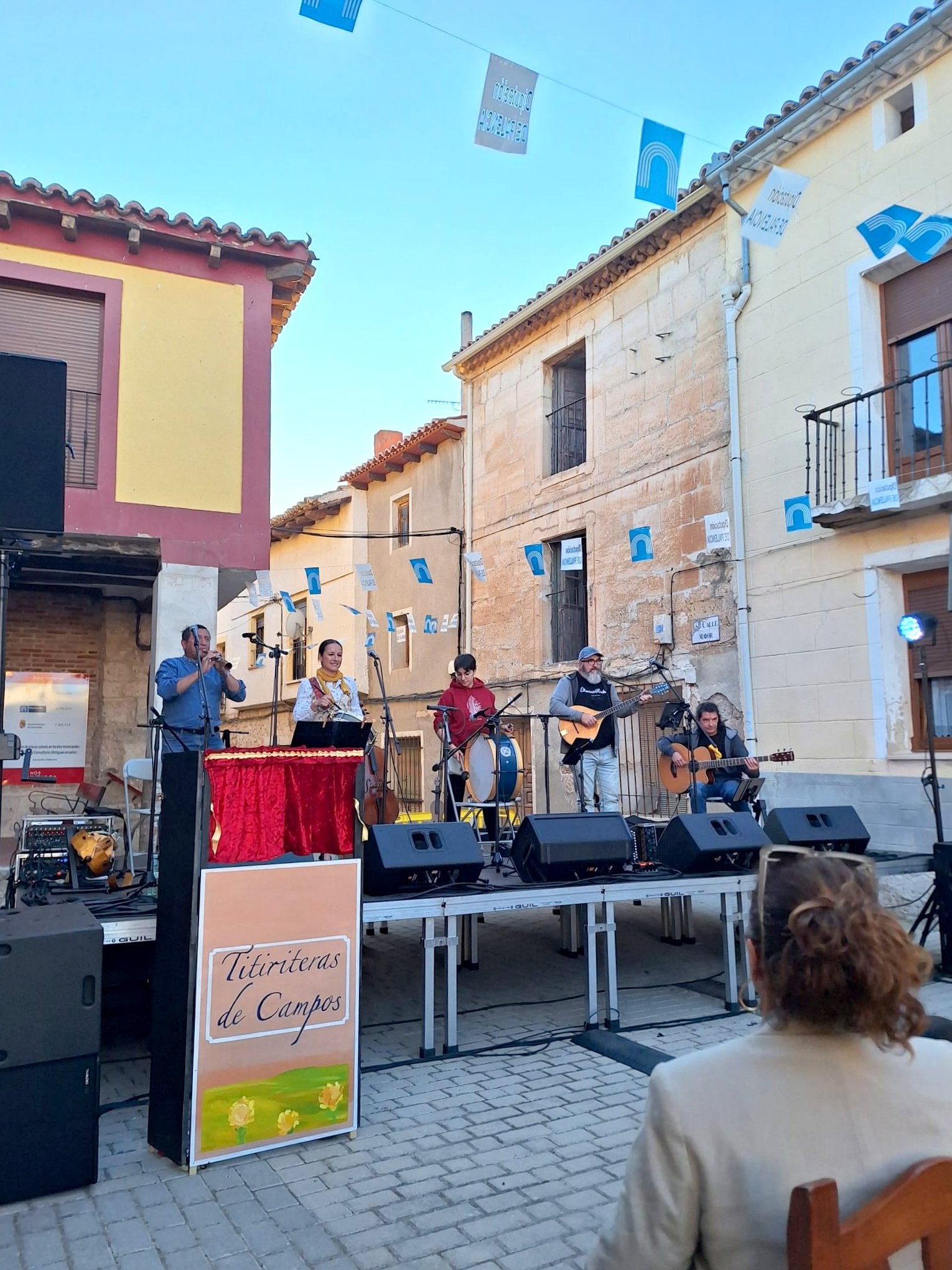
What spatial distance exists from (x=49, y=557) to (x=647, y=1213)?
30.3ft

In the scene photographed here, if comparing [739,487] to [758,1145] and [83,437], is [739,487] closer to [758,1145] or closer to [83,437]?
[83,437]

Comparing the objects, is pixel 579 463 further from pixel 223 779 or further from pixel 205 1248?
pixel 205 1248

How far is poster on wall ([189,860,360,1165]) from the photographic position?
10.5ft

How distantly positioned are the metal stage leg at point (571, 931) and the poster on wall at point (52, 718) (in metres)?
6.05

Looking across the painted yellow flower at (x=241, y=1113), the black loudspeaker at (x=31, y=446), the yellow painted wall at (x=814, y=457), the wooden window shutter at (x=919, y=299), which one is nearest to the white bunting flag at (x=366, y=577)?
the yellow painted wall at (x=814, y=457)

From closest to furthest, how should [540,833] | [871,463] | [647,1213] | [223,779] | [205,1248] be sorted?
[647,1213] < [205,1248] < [223,779] < [540,833] < [871,463]

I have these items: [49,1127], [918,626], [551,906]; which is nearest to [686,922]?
[551,906]

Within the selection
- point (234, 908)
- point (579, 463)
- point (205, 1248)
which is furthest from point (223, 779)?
point (579, 463)

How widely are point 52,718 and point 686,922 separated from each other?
22.7 feet

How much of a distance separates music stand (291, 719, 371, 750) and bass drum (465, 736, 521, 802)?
62.2 inches

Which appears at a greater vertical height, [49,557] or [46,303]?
[46,303]

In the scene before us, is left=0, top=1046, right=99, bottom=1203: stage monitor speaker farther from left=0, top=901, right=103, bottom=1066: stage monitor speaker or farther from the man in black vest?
the man in black vest

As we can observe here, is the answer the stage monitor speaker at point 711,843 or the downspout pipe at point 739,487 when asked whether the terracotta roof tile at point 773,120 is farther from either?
the stage monitor speaker at point 711,843

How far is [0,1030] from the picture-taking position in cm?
291
